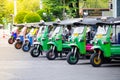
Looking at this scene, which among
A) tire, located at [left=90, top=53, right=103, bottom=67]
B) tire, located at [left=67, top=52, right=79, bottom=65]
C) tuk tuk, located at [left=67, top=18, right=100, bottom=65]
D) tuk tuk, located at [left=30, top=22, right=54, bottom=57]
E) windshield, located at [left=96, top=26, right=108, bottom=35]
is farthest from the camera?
tuk tuk, located at [left=30, top=22, right=54, bottom=57]

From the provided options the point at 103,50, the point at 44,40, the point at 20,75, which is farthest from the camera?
the point at 44,40

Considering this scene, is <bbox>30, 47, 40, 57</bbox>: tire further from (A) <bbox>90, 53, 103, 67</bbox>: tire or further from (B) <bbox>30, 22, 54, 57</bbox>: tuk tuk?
(A) <bbox>90, 53, 103, 67</bbox>: tire

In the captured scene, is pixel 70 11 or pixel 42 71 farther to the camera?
pixel 70 11

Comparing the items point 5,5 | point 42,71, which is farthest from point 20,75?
point 5,5

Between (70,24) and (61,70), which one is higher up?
(70,24)

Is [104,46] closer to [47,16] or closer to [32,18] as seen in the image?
[32,18]

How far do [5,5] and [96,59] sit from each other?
295 feet

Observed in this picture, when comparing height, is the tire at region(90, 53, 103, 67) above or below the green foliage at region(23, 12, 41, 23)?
below

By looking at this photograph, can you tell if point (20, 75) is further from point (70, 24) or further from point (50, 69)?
point (70, 24)

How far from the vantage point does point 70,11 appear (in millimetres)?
49688

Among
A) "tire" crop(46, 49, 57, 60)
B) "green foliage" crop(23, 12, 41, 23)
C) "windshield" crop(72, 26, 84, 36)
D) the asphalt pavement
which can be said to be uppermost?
"green foliage" crop(23, 12, 41, 23)

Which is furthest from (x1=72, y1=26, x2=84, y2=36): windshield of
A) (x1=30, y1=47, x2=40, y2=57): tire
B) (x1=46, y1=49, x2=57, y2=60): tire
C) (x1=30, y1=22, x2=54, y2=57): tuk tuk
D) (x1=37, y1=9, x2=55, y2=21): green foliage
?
(x1=37, y1=9, x2=55, y2=21): green foliage

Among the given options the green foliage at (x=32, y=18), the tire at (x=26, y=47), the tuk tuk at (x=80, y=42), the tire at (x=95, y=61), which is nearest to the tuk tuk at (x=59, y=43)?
the tuk tuk at (x=80, y=42)

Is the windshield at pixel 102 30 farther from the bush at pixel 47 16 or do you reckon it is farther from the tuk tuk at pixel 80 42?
the bush at pixel 47 16
